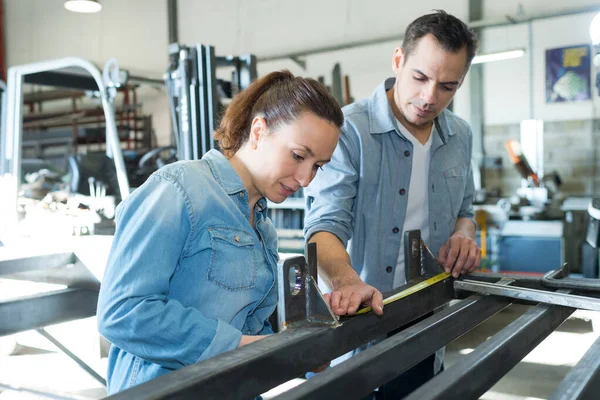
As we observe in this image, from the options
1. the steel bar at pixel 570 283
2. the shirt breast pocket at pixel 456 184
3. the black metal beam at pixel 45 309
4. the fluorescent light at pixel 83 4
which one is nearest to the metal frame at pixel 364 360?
the steel bar at pixel 570 283

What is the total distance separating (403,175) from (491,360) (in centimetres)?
97

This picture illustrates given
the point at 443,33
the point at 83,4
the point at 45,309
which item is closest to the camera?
the point at 443,33

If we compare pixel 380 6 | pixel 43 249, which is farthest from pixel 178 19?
pixel 43 249

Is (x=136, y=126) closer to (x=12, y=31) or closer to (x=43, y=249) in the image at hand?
(x=12, y=31)

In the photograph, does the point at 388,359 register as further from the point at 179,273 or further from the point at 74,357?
the point at 74,357

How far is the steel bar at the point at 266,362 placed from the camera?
0.75m

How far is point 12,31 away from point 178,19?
488 centimetres

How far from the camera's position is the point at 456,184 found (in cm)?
199

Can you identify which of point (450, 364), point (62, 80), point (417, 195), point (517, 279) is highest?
point (62, 80)

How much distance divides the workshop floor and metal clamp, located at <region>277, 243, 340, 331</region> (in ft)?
7.96

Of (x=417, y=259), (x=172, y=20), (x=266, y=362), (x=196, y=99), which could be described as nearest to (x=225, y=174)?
(x=266, y=362)

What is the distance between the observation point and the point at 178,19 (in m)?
11.5

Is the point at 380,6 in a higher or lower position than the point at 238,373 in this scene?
higher

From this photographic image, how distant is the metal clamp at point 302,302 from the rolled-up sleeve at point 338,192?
55cm
